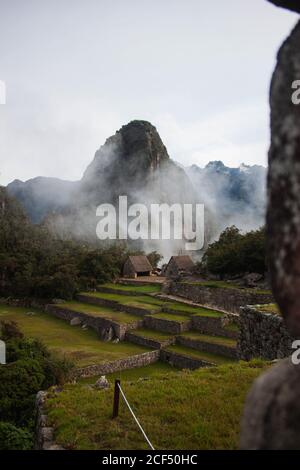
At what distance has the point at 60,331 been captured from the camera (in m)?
27.4

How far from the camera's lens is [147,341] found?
2458 cm

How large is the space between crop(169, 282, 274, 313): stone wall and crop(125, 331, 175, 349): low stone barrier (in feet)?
15.6

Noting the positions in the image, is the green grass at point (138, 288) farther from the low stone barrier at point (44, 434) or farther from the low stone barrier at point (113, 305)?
the low stone barrier at point (44, 434)

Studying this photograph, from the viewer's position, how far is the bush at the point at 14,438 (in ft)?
31.1

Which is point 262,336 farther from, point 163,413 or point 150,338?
point 150,338

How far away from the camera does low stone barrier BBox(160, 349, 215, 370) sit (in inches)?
795

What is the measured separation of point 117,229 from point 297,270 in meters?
87.3

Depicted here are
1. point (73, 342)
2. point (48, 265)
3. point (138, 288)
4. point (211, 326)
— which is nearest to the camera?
point (73, 342)

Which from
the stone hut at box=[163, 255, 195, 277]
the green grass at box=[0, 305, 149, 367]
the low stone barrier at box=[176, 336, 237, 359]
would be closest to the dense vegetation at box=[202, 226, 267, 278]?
the stone hut at box=[163, 255, 195, 277]

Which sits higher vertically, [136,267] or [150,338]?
[136,267]

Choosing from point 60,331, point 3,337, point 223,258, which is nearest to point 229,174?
point 223,258

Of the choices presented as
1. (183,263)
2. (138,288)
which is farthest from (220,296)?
(183,263)

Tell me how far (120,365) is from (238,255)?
45.7ft

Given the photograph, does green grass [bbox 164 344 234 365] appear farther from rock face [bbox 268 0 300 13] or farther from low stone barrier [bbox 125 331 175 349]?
rock face [bbox 268 0 300 13]
